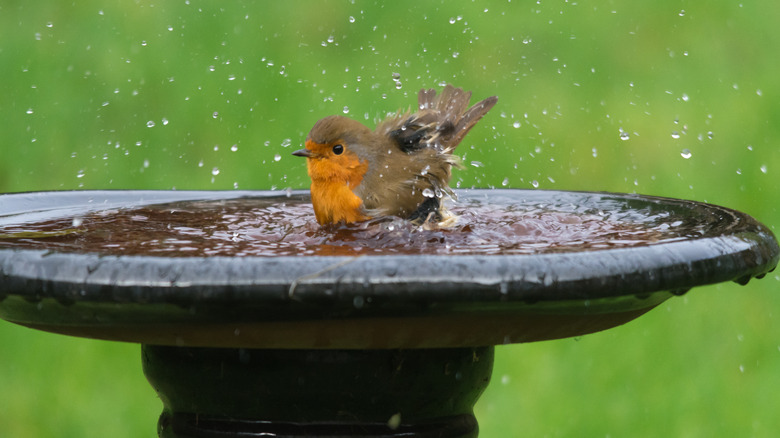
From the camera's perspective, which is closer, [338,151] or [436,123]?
[338,151]

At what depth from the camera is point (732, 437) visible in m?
5.35

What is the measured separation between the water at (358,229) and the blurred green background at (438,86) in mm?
2204

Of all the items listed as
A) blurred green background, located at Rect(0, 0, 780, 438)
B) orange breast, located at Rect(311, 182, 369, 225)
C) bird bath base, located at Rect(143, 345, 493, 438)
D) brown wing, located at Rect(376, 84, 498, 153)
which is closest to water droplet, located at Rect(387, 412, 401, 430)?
bird bath base, located at Rect(143, 345, 493, 438)

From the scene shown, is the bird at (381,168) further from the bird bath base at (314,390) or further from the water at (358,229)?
the bird bath base at (314,390)

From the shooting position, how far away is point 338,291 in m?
1.89

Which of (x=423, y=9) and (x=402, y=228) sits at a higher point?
(x=423, y=9)

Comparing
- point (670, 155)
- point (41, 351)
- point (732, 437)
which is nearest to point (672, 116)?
point (670, 155)

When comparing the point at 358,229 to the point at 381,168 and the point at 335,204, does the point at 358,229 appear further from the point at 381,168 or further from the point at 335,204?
the point at 381,168

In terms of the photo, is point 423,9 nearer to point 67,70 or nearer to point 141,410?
point 67,70

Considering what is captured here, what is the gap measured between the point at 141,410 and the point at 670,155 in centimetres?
397

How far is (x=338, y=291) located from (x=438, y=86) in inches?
230

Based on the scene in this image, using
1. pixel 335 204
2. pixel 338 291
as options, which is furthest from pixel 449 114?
pixel 338 291

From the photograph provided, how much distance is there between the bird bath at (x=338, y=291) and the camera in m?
1.93

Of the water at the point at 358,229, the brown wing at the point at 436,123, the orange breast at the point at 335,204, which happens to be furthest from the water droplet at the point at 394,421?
the brown wing at the point at 436,123
